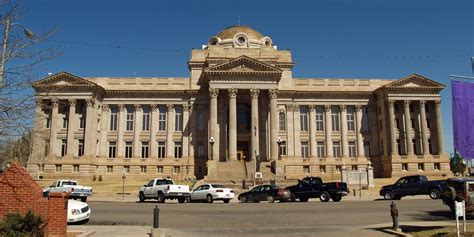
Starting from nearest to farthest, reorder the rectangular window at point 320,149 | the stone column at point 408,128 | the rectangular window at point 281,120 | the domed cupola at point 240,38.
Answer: the stone column at point 408,128 < the rectangular window at point 281,120 < the rectangular window at point 320,149 < the domed cupola at point 240,38

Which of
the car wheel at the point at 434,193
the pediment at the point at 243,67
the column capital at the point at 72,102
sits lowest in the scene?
the car wheel at the point at 434,193

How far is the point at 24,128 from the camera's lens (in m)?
12.0

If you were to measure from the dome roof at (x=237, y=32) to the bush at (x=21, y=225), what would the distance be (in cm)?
6334

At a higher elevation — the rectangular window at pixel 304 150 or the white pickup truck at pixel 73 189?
the rectangular window at pixel 304 150

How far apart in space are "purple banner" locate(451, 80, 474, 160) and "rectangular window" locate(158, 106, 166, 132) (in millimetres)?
51406

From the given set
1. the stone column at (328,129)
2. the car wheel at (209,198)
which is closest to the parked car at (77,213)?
the car wheel at (209,198)

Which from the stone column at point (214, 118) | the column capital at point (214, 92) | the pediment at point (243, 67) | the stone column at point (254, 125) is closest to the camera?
the stone column at point (254, 125)

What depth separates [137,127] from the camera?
6047cm

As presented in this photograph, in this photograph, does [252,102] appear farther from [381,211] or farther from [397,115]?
[381,211]

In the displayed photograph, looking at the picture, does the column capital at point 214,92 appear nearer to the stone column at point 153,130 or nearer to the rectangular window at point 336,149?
the stone column at point 153,130

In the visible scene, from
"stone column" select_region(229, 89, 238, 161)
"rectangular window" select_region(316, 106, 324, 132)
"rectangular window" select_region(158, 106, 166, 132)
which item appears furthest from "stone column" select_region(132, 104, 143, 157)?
"rectangular window" select_region(316, 106, 324, 132)

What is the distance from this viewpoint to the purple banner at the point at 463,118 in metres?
12.3

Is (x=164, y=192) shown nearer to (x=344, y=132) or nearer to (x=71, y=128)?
(x=71, y=128)

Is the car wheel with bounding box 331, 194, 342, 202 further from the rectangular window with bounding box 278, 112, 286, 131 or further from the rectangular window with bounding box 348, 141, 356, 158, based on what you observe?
the rectangular window with bounding box 348, 141, 356, 158
